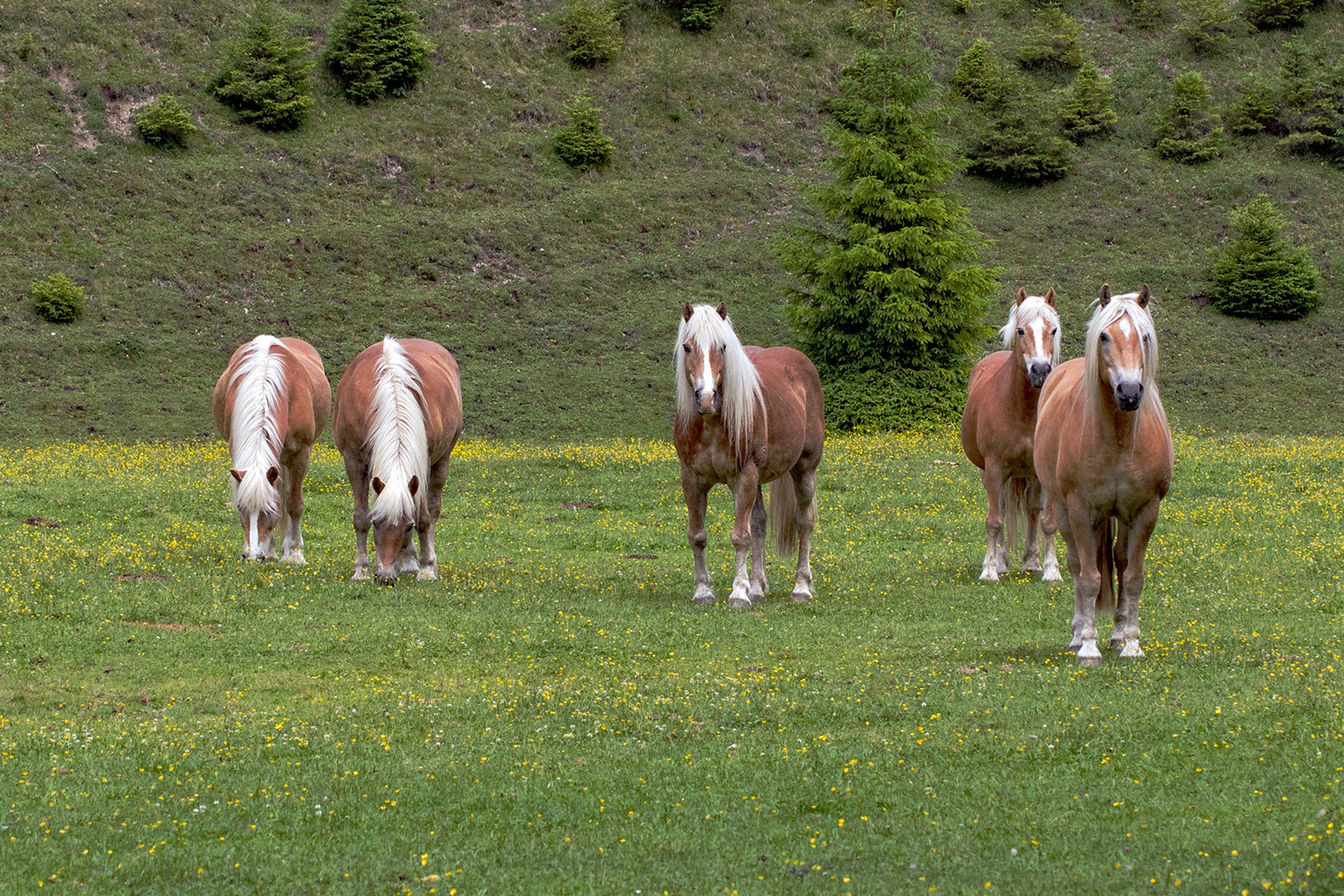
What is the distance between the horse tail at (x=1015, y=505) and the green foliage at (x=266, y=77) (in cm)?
3982

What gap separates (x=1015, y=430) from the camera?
13.5m

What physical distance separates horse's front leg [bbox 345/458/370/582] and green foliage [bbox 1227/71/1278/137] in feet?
167

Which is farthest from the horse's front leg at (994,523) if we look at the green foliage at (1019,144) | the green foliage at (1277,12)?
the green foliage at (1277,12)

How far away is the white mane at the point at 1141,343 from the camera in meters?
8.53

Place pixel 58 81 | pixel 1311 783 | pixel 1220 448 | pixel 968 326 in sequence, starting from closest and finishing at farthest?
pixel 1311 783, pixel 1220 448, pixel 968 326, pixel 58 81

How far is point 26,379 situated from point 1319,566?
31.7 m

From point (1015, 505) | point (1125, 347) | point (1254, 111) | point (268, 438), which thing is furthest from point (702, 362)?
point (1254, 111)

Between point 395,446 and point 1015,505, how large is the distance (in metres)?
7.07

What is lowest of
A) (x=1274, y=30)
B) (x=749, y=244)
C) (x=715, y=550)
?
(x=715, y=550)

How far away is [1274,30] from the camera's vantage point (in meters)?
59.2

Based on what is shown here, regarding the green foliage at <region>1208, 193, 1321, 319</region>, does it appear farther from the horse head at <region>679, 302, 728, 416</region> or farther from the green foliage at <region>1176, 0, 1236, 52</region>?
the horse head at <region>679, 302, 728, 416</region>

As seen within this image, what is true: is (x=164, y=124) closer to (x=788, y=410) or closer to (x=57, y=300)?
(x=57, y=300)

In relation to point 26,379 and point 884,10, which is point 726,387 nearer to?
point 26,379

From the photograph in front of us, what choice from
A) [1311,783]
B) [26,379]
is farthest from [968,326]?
[1311,783]
